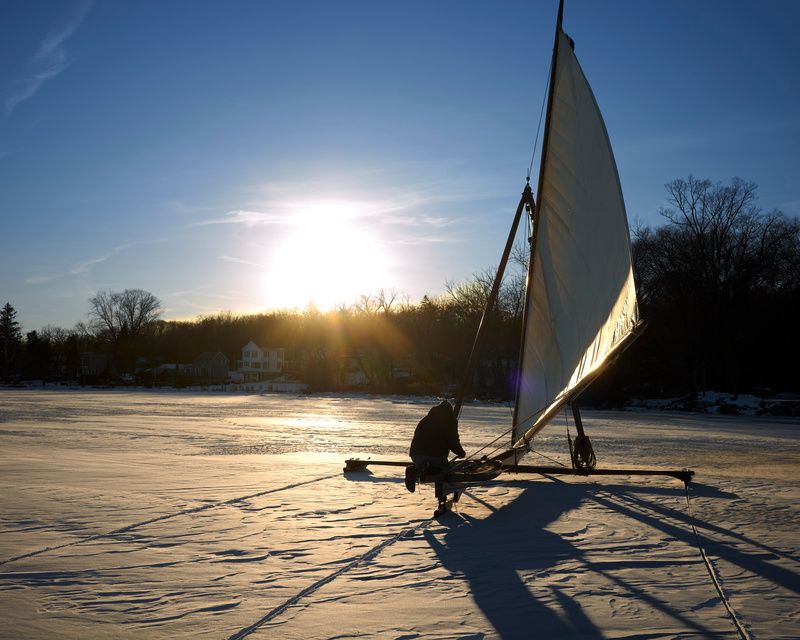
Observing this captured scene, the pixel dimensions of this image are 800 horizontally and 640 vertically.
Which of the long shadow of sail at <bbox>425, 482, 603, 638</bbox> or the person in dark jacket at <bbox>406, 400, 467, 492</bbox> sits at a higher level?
the person in dark jacket at <bbox>406, 400, 467, 492</bbox>

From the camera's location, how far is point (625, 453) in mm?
16641

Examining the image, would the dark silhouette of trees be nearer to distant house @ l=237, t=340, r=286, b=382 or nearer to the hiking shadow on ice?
the hiking shadow on ice

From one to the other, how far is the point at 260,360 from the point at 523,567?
115812 mm

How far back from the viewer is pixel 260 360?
119375 millimetres

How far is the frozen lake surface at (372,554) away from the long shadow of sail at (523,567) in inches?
0.9

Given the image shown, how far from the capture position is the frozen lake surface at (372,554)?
15.8 ft

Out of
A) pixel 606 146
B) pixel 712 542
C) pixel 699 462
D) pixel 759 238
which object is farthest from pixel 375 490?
pixel 759 238

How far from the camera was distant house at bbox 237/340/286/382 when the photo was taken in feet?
384

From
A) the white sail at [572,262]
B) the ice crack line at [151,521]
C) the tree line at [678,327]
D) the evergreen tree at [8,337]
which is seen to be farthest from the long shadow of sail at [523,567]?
the evergreen tree at [8,337]

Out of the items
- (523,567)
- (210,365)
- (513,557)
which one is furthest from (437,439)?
(210,365)

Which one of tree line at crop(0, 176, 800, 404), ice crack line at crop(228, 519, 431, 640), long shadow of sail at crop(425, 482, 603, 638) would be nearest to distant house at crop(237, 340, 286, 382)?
tree line at crop(0, 176, 800, 404)

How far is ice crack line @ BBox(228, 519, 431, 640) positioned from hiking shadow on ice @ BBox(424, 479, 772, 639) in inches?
11.6

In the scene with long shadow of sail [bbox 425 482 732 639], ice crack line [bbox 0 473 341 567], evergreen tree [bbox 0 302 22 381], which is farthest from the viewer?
evergreen tree [bbox 0 302 22 381]

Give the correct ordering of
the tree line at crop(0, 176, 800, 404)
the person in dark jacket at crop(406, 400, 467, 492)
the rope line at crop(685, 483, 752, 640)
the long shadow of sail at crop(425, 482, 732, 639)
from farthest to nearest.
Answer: the tree line at crop(0, 176, 800, 404) < the person in dark jacket at crop(406, 400, 467, 492) < the long shadow of sail at crop(425, 482, 732, 639) < the rope line at crop(685, 483, 752, 640)
